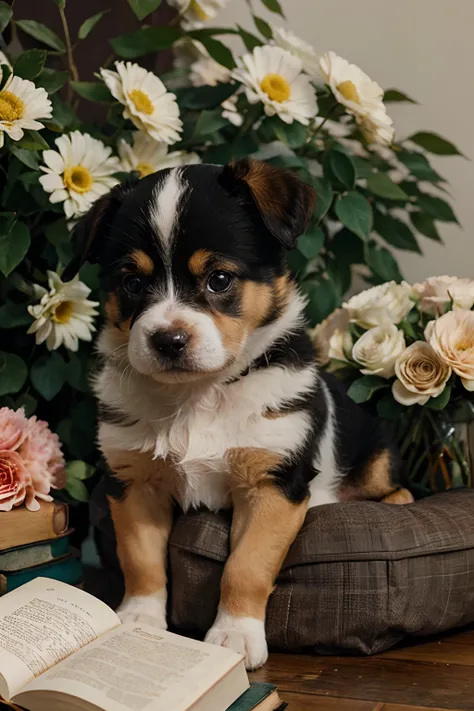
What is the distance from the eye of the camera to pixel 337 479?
234cm

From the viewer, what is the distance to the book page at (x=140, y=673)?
1.33 meters

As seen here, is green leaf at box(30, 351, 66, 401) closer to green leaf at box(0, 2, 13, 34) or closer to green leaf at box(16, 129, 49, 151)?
green leaf at box(16, 129, 49, 151)

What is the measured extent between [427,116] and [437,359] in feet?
3.97

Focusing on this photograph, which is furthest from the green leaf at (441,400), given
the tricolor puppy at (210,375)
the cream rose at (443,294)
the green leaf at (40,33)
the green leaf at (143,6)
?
the green leaf at (40,33)

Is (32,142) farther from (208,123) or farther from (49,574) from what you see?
(49,574)

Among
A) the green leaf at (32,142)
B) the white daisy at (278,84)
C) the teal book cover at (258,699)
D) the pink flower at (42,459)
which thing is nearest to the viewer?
the teal book cover at (258,699)

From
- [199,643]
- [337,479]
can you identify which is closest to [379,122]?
[337,479]

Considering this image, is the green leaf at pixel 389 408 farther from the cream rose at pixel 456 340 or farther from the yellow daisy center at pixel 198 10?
the yellow daisy center at pixel 198 10

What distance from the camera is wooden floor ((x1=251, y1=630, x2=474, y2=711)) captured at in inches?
62.4

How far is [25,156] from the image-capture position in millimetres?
2256

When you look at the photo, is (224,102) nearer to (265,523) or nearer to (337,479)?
(337,479)

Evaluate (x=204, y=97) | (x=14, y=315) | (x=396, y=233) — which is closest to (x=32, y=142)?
(x=14, y=315)

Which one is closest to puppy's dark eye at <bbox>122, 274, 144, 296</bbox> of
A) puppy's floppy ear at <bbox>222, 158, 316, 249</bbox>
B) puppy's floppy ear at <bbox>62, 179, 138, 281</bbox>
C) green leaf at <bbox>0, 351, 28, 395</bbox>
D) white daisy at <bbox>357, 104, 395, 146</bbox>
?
puppy's floppy ear at <bbox>62, 179, 138, 281</bbox>

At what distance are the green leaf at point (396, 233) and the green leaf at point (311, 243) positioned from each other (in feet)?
1.11
